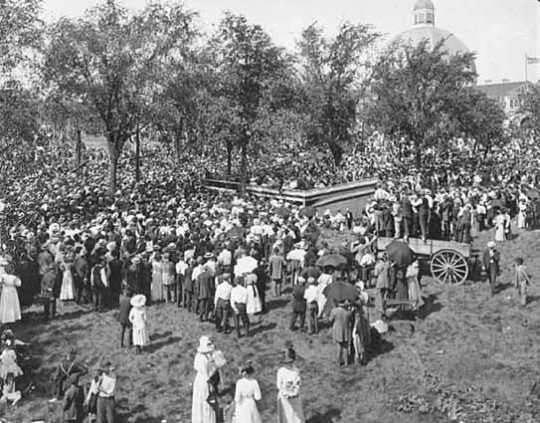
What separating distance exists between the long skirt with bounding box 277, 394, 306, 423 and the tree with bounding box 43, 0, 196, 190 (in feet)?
75.0

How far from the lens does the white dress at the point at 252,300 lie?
1711 cm

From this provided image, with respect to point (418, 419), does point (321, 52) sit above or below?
above

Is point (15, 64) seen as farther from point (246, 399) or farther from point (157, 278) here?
point (246, 399)

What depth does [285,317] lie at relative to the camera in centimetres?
1773

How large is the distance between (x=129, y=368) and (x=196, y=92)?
22508mm

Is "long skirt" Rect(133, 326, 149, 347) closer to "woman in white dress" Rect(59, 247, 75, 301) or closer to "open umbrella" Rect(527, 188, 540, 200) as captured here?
"woman in white dress" Rect(59, 247, 75, 301)

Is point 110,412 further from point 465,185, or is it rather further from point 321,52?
point 321,52

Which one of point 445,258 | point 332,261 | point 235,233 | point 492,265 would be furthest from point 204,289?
point 492,265

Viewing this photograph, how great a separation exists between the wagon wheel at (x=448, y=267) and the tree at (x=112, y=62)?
728 inches


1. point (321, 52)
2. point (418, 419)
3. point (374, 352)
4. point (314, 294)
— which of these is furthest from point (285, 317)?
point (321, 52)

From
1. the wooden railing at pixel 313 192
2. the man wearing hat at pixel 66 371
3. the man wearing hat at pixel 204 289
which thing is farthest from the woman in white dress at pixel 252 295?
the wooden railing at pixel 313 192

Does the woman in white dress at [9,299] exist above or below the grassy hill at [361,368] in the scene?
above

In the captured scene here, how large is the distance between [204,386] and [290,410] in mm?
1740

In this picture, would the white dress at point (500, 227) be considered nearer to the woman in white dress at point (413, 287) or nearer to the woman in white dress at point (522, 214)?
the woman in white dress at point (522, 214)
